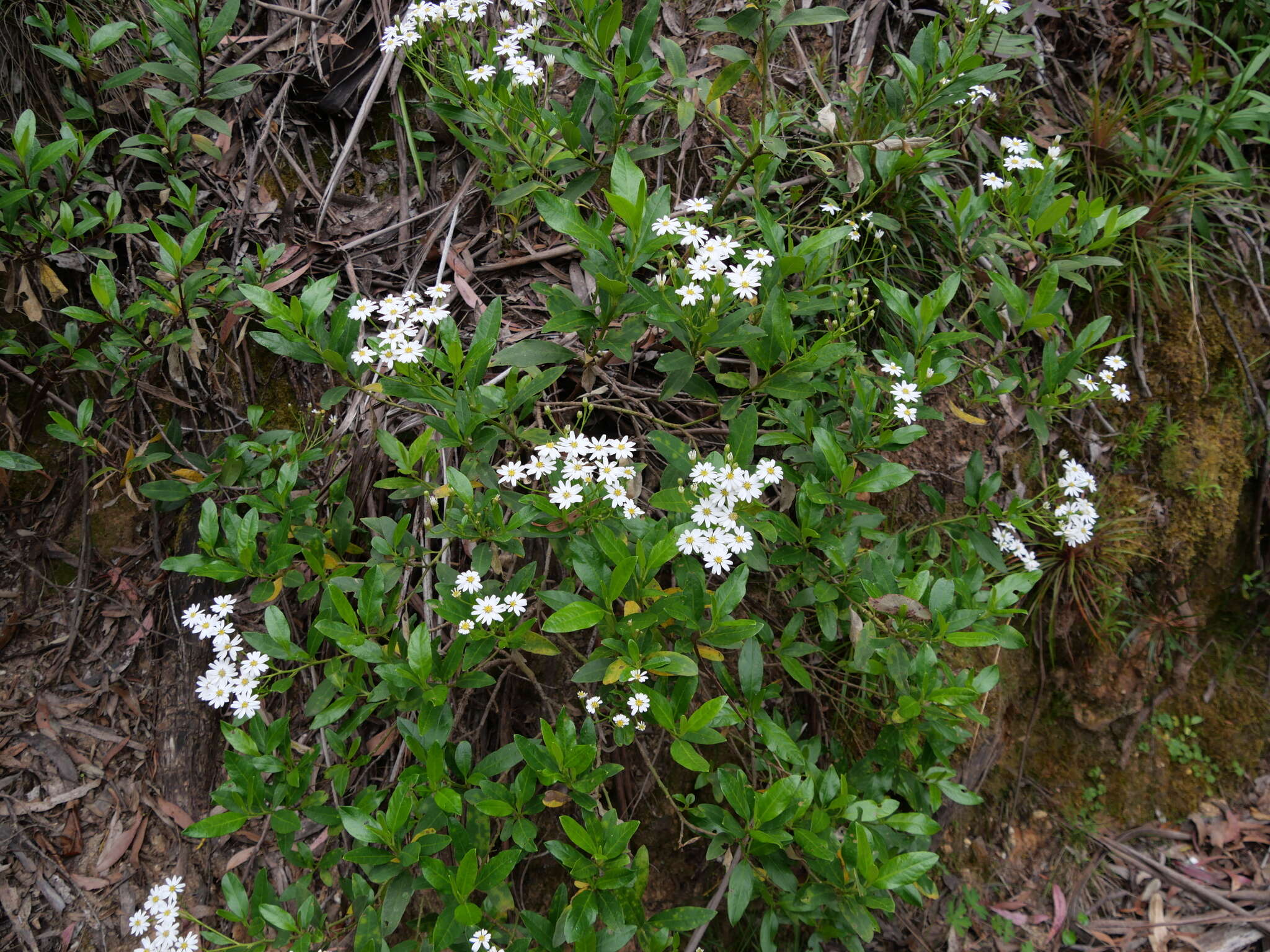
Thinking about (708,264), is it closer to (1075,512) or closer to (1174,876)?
(1075,512)

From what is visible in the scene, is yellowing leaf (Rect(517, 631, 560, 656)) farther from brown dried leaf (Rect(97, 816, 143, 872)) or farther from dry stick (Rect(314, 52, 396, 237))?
dry stick (Rect(314, 52, 396, 237))

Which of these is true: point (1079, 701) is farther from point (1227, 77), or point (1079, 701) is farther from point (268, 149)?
point (268, 149)

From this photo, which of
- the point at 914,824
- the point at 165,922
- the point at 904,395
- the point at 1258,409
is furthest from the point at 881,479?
the point at 1258,409

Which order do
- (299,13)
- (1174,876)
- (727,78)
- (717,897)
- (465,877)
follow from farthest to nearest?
(1174,876) → (299,13) → (727,78) → (717,897) → (465,877)

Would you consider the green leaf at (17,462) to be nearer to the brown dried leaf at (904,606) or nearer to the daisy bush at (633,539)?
the daisy bush at (633,539)

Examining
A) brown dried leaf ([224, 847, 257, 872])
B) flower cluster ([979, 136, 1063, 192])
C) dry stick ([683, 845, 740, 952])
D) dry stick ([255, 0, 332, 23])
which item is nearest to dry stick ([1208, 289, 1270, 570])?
flower cluster ([979, 136, 1063, 192])

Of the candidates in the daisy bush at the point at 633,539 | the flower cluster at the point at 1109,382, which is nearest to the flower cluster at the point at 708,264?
the daisy bush at the point at 633,539
